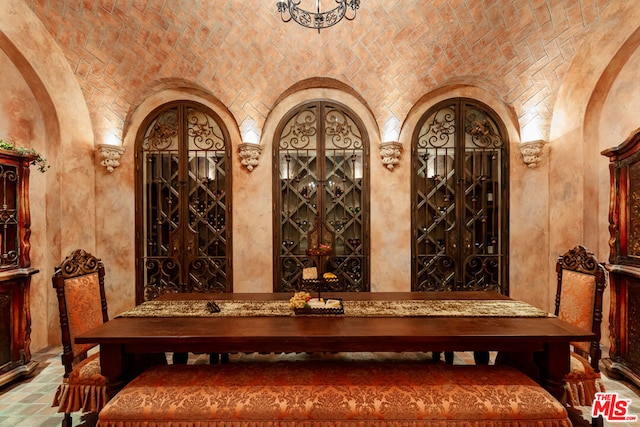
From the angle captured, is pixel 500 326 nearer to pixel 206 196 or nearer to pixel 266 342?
pixel 266 342

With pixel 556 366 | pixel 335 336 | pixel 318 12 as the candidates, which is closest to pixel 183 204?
pixel 318 12

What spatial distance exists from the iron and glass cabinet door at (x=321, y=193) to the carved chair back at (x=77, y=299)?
7.03 feet

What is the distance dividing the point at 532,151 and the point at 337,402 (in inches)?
154

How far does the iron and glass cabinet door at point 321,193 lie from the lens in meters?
4.38

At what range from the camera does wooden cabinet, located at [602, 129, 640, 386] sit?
2.77m

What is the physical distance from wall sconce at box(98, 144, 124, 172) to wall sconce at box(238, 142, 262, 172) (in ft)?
5.19

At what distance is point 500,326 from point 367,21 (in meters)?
3.33

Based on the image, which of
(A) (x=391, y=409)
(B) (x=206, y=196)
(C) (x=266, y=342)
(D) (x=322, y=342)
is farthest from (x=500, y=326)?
(B) (x=206, y=196)

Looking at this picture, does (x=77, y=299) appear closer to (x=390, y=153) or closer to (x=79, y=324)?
(x=79, y=324)

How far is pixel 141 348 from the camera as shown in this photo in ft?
6.52

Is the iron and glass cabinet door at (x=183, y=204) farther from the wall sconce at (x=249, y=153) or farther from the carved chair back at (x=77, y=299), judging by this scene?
the carved chair back at (x=77, y=299)

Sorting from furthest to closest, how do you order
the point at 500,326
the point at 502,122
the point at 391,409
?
1. the point at 502,122
2. the point at 500,326
3. the point at 391,409

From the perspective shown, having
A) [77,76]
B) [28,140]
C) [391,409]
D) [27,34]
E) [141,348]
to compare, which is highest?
[27,34]

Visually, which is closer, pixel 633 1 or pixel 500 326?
pixel 500 326
